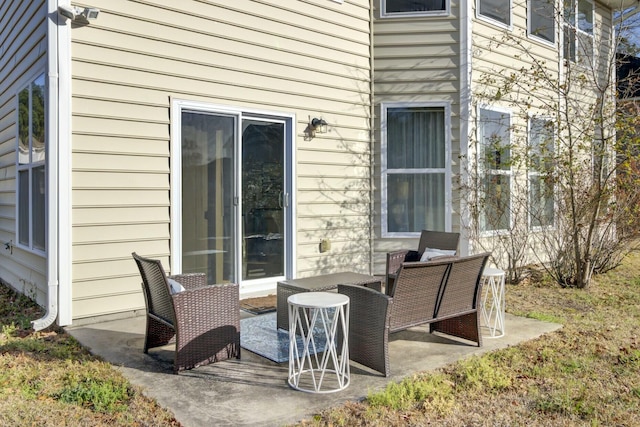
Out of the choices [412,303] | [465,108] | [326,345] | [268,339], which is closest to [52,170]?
[268,339]

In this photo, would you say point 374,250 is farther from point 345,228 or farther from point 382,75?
point 382,75

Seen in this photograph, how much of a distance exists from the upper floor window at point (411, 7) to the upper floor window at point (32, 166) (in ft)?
15.0

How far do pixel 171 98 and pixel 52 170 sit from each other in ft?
4.48

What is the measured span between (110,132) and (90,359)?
2.18 metres

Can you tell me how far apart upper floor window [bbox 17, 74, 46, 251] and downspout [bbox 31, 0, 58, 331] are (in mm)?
519

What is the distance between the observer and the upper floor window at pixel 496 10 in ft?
24.3

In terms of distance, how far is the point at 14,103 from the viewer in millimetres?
6266

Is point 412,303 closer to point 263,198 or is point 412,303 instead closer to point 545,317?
point 545,317

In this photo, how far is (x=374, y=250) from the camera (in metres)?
7.25

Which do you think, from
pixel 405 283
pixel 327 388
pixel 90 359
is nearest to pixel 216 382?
pixel 327 388

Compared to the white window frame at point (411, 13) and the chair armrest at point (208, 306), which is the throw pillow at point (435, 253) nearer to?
the chair armrest at point (208, 306)

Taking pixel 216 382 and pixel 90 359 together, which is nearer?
pixel 216 382

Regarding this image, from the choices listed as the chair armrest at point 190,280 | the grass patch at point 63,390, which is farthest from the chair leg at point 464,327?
the grass patch at point 63,390

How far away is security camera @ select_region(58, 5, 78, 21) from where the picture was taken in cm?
448
